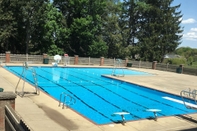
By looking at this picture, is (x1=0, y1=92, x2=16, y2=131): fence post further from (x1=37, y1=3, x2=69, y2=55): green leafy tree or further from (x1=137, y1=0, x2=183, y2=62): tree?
(x1=137, y1=0, x2=183, y2=62): tree

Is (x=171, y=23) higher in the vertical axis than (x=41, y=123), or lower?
higher

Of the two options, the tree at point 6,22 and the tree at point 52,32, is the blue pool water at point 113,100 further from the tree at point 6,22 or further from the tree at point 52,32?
the tree at point 52,32

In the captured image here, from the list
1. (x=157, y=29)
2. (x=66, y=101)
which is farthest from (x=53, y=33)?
(x=66, y=101)

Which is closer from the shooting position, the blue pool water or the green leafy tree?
the blue pool water

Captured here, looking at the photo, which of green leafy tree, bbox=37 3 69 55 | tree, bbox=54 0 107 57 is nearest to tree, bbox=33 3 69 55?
green leafy tree, bbox=37 3 69 55

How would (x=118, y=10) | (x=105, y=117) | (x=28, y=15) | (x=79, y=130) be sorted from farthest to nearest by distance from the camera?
(x=118, y=10) → (x=28, y=15) → (x=105, y=117) → (x=79, y=130)

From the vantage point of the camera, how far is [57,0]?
37.3 metres

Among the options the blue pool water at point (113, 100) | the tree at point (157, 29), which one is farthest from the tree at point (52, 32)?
the blue pool water at point (113, 100)

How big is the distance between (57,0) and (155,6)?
1920 cm

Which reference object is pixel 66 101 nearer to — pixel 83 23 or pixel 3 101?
pixel 3 101

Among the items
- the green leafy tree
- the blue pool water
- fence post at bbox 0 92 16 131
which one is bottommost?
the blue pool water

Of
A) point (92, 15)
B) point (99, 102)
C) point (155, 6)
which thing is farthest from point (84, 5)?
point (99, 102)

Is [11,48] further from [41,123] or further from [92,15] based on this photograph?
[41,123]

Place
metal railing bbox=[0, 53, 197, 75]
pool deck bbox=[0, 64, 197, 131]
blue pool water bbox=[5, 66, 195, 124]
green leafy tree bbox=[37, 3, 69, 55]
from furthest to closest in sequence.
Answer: green leafy tree bbox=[37, 3, 69, 55] → metal railing bbox=[0, 53, 197, 75] → blue pool water bbox=[5, 66, 195, 124] → pool deck bbox=[0, 64, 197, 131]
